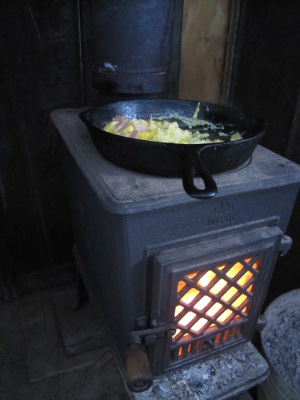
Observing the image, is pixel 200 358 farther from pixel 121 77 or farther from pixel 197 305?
pixel 121 77

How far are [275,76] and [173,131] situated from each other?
0.96 meters

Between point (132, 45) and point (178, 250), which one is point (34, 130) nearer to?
point (132, 45)

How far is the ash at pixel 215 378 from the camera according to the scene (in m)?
1.29

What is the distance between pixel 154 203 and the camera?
925 millimetres

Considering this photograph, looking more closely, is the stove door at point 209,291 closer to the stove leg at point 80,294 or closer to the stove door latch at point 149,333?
the stove door latch at point 149,333

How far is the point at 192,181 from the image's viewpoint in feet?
2.80

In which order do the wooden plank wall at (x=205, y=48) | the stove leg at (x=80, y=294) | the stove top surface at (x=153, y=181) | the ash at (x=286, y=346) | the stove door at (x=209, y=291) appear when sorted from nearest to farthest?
the stove top surface at (x=153, y=181), the stove door at (x=209, y=291), the ash at (x=286, y=346), the wooden plank wall at (x=205, y=48), the stove leg at (x=80, y=294)

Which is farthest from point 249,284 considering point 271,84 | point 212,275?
point 271,84

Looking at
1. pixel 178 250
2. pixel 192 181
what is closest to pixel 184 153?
pixel 192 181

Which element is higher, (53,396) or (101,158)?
(101,158)

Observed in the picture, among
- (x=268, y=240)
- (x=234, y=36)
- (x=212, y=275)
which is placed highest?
(x=234, y=36)

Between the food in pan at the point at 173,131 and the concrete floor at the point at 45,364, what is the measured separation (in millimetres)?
1333

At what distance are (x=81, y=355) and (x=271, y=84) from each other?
1.90 m

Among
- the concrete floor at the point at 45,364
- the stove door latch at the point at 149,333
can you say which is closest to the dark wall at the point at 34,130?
the concrete floor at the point at 45,364
